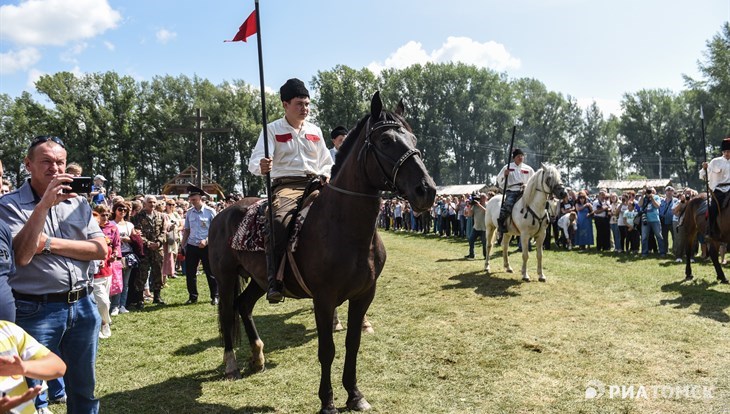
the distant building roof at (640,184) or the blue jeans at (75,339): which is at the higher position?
the distant building roof at (640,184)

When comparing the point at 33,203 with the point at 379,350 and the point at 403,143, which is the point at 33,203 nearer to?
the point at 403,143

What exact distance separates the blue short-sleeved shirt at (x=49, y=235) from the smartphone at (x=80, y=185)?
35 centimetres

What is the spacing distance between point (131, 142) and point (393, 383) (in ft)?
223

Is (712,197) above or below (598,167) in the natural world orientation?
below

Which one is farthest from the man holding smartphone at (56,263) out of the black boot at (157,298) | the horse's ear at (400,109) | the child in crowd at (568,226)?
the child in crowd at (568,226)

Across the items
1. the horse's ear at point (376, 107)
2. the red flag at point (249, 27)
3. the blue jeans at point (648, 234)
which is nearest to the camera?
the horse's ear at point (376, 107)

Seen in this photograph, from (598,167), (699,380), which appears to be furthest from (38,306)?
(598,167)

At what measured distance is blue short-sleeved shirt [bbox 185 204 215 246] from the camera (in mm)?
10188

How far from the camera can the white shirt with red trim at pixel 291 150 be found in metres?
5.32

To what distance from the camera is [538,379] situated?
16.5 feet

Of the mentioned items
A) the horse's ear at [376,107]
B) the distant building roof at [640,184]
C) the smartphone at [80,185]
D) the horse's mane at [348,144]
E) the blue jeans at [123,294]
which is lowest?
the blue jeans at [123,294]

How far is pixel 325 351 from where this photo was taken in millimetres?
4348

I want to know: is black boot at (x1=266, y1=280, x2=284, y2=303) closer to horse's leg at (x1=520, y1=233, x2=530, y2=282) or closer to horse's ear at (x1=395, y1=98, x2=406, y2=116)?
horse's ear at (x1=395, y1=98, x2=406, y2=116)

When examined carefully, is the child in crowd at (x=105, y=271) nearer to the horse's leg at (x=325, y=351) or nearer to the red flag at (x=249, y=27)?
the red flag at (x=249, y=27)
